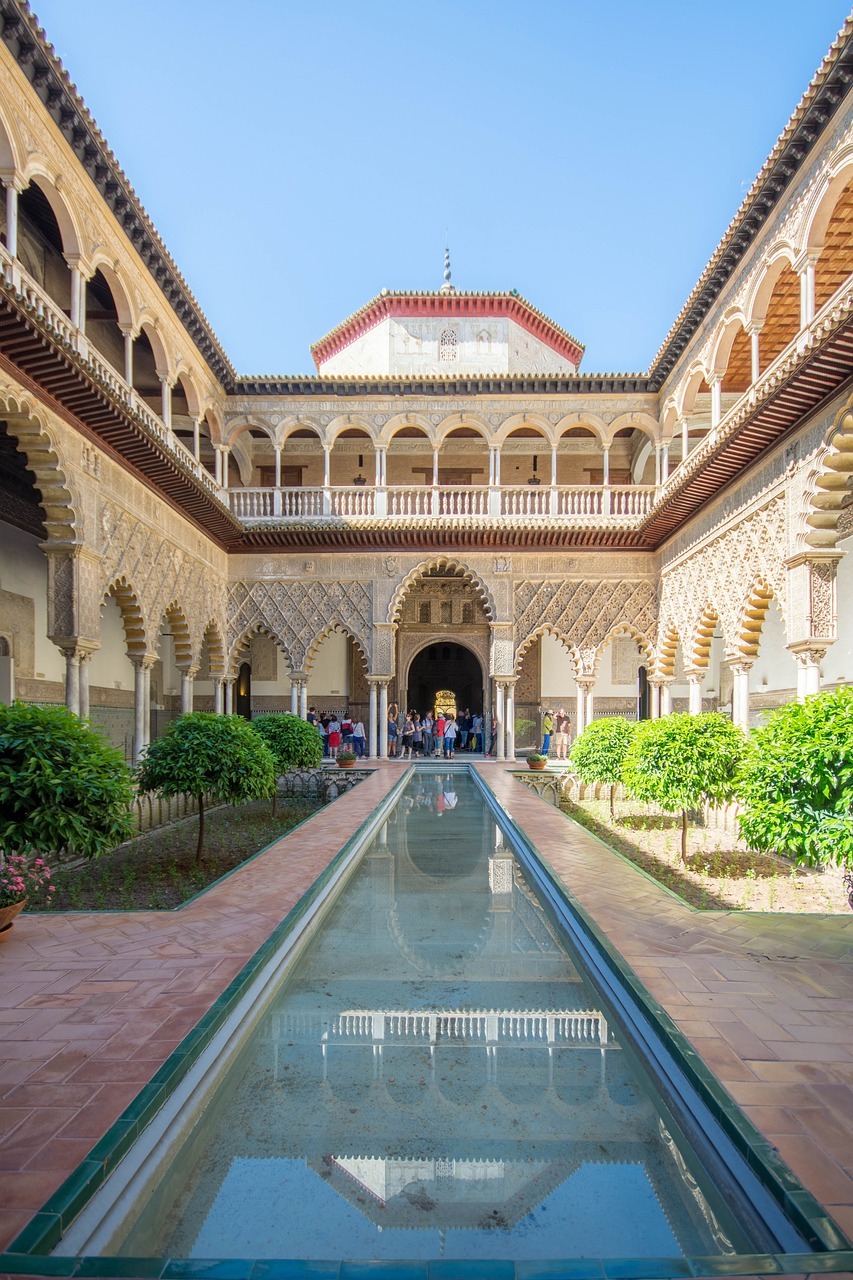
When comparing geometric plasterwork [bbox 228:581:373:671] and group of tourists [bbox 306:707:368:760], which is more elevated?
geometric plasterwork [bbox 228:581:373:671]

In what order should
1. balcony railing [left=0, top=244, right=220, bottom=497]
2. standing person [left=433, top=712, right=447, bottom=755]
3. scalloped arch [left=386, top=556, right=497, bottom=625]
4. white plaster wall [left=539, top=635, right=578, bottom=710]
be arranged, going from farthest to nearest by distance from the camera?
white plaster wall [left=539, top=635, right=578, bottom=710], standing person [left=433, top=712, right=447, bottom=755], scalloped arch [left=386, top=556, right=497, bottom=625], balcony railing [left=0, top=244, right=220, bottom=497]

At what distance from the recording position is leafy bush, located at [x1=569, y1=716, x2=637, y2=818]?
9625 mm

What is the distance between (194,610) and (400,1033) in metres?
11.9

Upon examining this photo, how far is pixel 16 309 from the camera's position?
22.2 feet

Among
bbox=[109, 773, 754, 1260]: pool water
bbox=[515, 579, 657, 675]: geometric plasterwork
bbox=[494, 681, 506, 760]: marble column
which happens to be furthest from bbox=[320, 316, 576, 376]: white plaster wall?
bbox=[109, 773, 754, 1260]: pool water

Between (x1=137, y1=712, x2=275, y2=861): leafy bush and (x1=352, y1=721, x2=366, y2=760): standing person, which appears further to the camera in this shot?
(x1=352, y1=721, x2=366, y2=760): standing person

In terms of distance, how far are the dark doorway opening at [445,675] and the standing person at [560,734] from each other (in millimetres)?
3940

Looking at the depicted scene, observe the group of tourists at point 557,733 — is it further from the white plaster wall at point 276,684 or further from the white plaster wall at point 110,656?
the white plaster wall at point 110,656

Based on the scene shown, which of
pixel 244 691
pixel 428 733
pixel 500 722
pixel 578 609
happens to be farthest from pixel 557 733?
pixel 244 691

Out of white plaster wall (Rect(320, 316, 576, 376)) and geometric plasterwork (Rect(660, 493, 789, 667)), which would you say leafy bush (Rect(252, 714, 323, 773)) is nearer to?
geometric plasterwork (Rect(660, 493, 789, 667))

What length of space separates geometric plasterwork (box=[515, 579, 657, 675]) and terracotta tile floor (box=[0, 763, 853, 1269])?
1087 centimetres

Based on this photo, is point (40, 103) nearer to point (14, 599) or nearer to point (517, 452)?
point (14, 599)

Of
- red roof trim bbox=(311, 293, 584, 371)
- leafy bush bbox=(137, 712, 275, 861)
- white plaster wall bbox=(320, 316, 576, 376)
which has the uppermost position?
red roof trim bbox=(311, 293, 584, 371)

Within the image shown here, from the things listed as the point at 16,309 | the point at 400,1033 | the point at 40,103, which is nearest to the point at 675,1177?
the point at 400,1033
